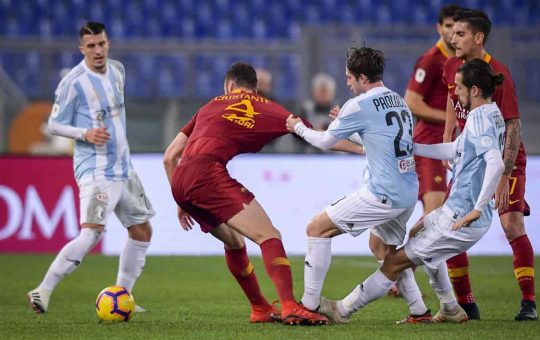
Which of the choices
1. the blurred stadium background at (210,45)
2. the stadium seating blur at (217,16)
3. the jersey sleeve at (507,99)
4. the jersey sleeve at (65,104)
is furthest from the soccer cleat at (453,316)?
the stadium seating blur at (217,16)

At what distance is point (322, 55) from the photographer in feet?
50.5

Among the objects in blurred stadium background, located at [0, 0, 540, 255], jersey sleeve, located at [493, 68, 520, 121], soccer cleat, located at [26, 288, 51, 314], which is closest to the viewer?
jersey sleeve, located at [493, 68, 520, 121]

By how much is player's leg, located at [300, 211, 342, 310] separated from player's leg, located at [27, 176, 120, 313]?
205cm

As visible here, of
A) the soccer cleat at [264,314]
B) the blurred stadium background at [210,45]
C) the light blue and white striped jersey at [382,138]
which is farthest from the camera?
the blurred stadium background at [210,45]

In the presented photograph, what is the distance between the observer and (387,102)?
691 cm

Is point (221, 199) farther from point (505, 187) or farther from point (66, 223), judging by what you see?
point (66, 223)

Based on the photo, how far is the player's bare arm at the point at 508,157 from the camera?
7219 mm

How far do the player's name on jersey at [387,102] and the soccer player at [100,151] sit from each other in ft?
8.18

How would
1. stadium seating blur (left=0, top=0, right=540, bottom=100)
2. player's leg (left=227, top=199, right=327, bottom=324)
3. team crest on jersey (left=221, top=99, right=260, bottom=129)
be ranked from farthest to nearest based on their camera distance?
1. stadium seating blur (left=0, top=0, right=540, bottom=100)
2. team crest on jersey (left=221, top=99, right=260, bottom=129)
3. player's leg (left=227, top=199, right=327, bottom=324)

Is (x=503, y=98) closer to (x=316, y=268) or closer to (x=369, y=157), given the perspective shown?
(x=369, y=157)

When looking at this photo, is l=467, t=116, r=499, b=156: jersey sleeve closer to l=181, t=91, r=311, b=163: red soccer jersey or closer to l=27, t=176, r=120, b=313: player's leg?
l=181, t=91, r=311, b=163: red soccer jersey

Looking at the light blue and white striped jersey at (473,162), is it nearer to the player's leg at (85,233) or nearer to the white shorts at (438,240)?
the white shorts at (438,240)

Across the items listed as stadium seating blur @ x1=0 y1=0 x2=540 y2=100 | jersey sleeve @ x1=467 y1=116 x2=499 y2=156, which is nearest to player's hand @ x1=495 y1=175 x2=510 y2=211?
jersey sleeve @ x1=467 y1=116 x2=499 y2=156

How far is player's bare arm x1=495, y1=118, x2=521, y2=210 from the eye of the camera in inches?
284
